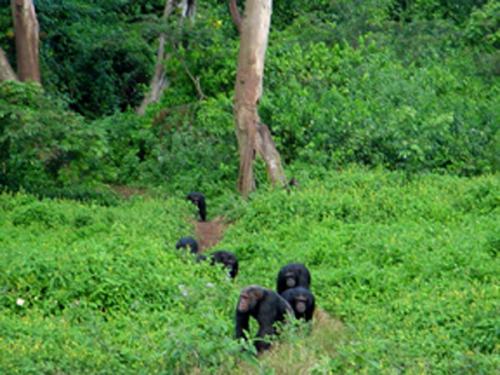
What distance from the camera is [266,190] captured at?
1930 cm

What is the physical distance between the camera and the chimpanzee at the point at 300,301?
11812mm

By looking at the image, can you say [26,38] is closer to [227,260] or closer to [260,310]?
[227,260]

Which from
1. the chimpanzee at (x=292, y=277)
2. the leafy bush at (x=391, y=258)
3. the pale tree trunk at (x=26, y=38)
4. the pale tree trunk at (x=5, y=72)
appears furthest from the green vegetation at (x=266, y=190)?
the pale tree trunk at (x=5, y=72)

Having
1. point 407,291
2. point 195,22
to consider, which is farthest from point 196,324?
point 195,22

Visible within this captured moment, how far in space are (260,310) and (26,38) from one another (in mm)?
12178

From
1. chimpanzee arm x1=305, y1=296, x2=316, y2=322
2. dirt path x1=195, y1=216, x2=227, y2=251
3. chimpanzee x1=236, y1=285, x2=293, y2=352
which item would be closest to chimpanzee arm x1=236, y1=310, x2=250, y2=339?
chimpanzee x1=236, y1=285, x2=293, y2=352

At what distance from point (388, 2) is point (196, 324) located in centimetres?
1894

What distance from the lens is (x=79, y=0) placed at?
25797 millimetres

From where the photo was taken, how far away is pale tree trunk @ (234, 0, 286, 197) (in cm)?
1962

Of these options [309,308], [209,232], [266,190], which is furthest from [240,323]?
[266,190]

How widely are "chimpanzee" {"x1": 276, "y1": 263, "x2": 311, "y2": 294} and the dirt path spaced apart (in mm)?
4153

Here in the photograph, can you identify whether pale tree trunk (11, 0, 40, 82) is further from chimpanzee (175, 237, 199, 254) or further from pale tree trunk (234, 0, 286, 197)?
chimpanzee (175, 237, 199, 254)

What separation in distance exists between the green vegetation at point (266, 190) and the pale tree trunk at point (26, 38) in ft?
2.34

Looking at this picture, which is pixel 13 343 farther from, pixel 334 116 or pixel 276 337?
pixel 334 116
